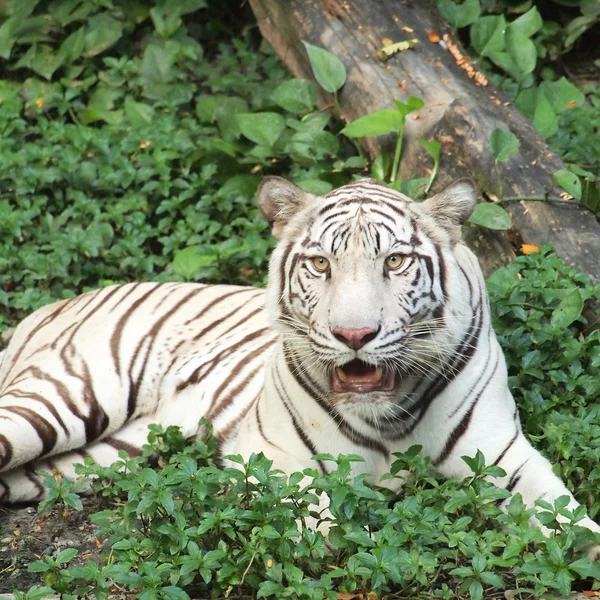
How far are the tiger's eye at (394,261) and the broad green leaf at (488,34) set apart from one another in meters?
A: 2.88

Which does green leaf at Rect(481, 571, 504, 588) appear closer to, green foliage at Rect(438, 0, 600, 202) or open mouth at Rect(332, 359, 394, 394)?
open mouth at Rect(332, 359, 394, 394)

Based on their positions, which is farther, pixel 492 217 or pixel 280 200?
pixel 492 217

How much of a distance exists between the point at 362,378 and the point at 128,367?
4.54 ft

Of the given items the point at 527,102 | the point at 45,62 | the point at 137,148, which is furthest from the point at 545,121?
the point at 45,62

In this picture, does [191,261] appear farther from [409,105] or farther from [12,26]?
[12,26]

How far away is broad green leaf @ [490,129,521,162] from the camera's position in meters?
4.21

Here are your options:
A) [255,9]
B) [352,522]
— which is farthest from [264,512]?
[255,9]

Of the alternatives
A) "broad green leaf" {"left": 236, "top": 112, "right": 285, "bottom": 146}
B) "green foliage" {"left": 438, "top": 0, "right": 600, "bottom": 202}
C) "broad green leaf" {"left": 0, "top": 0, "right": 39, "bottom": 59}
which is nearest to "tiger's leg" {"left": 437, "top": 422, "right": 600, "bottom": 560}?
"green foliage" {"left": 438, "top": 0, "right": 600, "bottom": 202}

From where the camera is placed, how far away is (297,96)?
17.6 ft

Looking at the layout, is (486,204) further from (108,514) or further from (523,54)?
(108,514)

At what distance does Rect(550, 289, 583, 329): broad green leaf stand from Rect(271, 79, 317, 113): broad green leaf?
7.02 ft

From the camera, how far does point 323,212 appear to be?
10.1 ft

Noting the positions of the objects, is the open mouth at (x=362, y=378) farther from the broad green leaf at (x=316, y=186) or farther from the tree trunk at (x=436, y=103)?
the broad green leaf at (x=316, y=186)

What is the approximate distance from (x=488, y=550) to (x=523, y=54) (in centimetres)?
337
